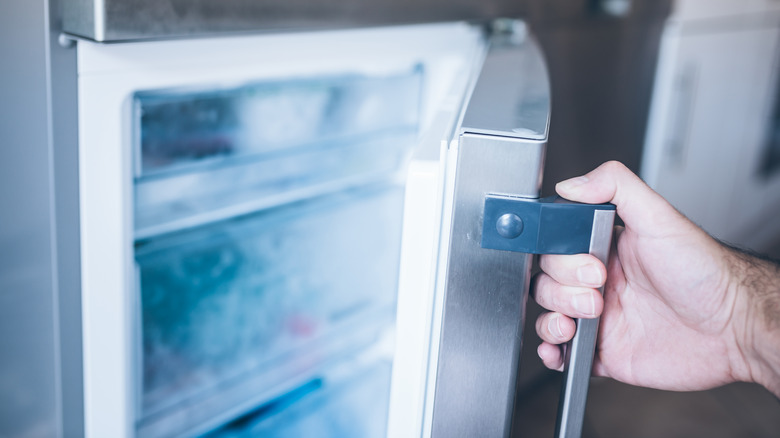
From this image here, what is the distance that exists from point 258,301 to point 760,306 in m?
0.78

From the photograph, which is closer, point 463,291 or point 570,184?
point 463,291

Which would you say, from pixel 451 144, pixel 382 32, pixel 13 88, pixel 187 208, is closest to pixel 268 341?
pixel 187 208

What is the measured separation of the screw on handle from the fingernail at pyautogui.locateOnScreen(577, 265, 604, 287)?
1.1 inches

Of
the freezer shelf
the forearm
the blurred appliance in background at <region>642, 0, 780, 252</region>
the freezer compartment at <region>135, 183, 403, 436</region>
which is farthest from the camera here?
the blurred appliance in background at <region>642, 0, 780, 252</region>

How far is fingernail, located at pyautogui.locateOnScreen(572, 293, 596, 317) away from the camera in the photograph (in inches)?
21.0

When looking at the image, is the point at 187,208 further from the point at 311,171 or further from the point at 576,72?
the point at 576,72

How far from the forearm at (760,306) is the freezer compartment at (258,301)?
1.99ft

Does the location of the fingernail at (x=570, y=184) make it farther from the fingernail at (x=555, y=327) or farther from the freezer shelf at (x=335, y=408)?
the freezer shelf at (x=335, y=408)

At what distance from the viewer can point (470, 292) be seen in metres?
0.46

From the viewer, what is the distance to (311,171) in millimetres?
1115

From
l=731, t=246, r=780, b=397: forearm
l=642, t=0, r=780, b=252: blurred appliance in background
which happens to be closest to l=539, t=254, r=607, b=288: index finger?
l=731, t=246, r=780, b=397: forearm

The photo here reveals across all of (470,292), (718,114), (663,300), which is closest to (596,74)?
(663,300)

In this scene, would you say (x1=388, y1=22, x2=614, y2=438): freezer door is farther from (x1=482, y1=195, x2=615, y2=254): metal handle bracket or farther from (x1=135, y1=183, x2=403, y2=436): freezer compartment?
(x1=135, y1=183, x2=403, y2=436): freezer compartment

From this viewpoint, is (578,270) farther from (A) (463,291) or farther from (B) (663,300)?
(B) (663,300)
